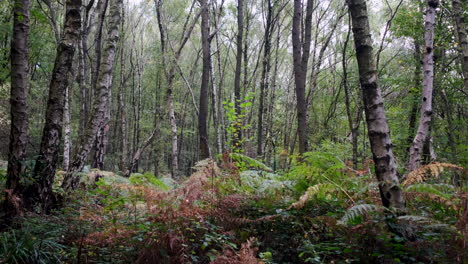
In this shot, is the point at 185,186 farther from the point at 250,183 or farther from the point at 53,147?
the point at 53,147

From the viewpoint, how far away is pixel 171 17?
21.2 meters

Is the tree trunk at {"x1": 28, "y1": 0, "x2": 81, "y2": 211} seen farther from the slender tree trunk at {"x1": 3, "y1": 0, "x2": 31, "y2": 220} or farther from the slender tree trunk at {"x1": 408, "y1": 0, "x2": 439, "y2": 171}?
the slender tree trunk at {"x1": 408, "y1": 0, "x2": 439, "y2": 171}

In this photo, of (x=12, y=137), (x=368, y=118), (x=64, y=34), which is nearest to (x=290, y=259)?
(x=368, y=118)

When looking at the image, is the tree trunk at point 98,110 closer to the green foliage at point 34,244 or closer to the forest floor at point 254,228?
the forest floor at point 254,228

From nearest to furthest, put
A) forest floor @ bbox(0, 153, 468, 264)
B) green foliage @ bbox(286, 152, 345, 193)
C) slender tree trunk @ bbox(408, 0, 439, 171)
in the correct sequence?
forest floor @ bbox(0, 153, 468, 264), green foliage @ bbox(286, 152, 345, 193), slender tree trunk @ bbox(408, 0, 439, 171)

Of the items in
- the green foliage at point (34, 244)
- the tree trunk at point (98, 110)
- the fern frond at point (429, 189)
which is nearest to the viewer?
the green foliage at point (34, 244)

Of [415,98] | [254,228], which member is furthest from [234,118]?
[415,98]

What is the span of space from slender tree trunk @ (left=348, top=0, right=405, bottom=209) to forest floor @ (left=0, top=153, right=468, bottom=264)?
0.73 feet

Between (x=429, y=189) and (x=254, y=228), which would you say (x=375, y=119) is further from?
(x=254, y=228)

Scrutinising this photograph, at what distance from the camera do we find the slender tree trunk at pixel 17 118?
3402 millimetres

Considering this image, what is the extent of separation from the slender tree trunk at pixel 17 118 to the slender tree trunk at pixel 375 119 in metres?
4.03

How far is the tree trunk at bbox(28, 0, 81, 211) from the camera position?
3.80m

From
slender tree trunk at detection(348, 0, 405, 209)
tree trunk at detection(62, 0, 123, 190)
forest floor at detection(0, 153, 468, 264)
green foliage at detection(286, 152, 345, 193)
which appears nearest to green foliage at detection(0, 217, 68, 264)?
forest floor at detection(0, 153, 468, 264)

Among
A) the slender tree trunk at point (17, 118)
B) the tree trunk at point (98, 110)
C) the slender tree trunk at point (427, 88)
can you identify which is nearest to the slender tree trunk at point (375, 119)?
the slender tree trunk at point (17, 118)
